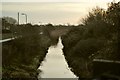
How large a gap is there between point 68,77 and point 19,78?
17.5 feet

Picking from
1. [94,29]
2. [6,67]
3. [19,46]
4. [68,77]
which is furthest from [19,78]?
[94,29]

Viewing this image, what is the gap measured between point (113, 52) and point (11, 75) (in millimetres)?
5916

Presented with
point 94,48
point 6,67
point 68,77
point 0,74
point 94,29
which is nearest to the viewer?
point 0,74

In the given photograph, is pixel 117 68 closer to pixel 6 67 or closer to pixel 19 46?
pixel 6 67

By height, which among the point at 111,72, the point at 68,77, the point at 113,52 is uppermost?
the point at 111,72

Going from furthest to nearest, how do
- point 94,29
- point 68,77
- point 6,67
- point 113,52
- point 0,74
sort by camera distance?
point 94,29, point 68,77, point 6,67, point 113,52, point 0,74

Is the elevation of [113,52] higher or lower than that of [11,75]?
higher

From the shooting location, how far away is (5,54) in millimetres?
20141

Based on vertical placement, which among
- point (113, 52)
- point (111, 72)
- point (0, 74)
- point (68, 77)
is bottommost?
→ point (68, 77)

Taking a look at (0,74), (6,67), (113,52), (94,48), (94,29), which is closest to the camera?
(0,74)

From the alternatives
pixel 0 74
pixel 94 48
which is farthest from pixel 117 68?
pixel 94 48

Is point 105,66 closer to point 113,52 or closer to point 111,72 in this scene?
point 111,72

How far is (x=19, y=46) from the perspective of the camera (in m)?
25.9

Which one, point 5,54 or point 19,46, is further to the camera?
point 19,46
